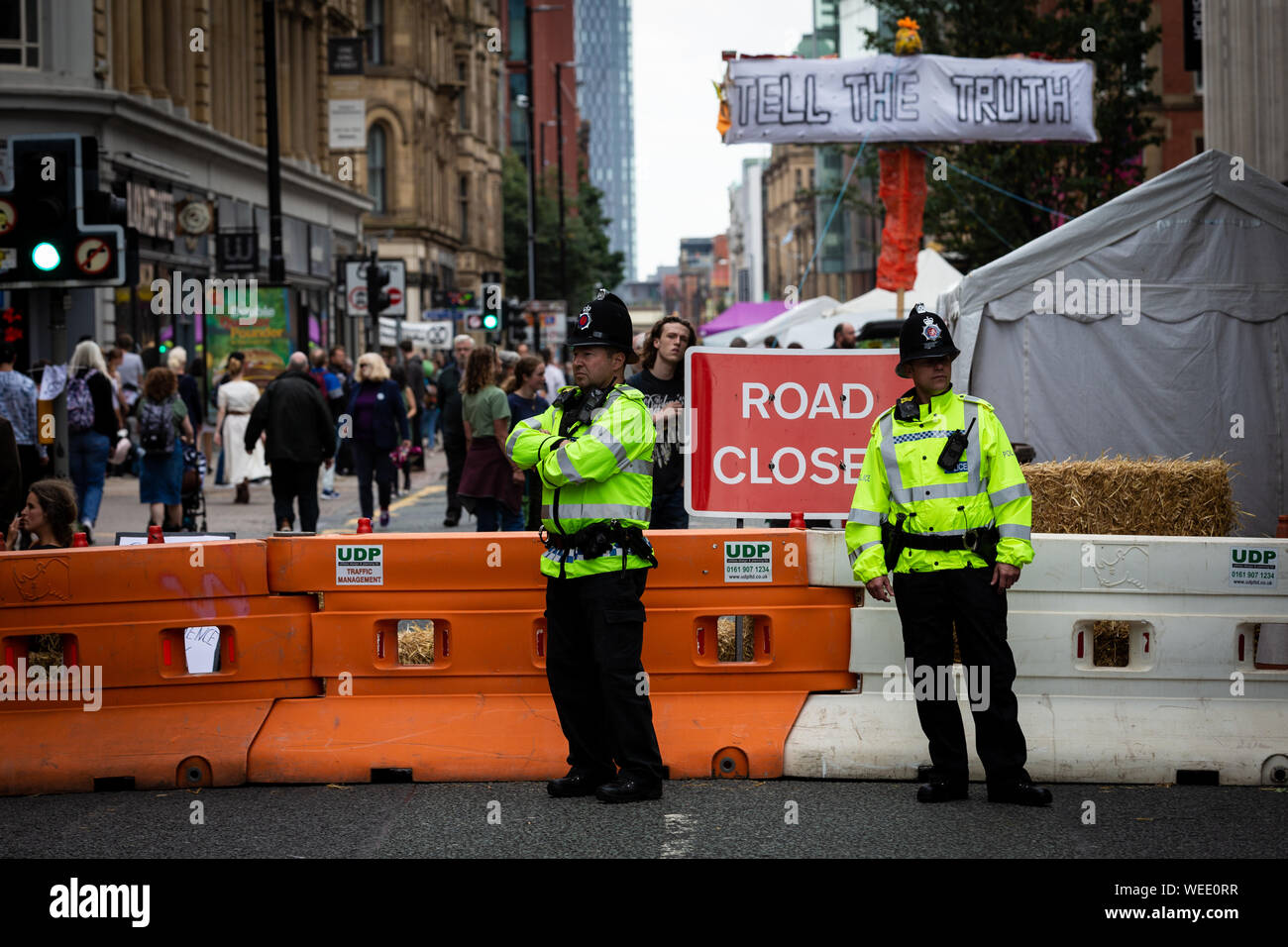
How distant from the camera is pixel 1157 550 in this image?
311 inches

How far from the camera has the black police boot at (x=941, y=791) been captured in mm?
7254

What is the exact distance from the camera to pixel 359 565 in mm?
8031

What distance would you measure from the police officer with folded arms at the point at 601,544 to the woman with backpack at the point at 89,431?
10.2 metres

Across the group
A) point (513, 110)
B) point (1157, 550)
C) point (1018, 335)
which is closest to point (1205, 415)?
point (1018, 335)

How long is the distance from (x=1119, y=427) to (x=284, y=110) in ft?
109

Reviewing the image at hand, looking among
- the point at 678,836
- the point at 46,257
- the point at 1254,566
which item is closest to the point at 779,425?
the point at 1254,566

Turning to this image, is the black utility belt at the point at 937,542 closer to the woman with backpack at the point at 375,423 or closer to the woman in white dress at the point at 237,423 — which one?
the woman with backpack at the point at 375,423

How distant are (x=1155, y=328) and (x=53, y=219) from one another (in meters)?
8.33

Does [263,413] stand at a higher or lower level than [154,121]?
lower

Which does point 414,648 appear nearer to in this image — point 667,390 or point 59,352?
point 667,390

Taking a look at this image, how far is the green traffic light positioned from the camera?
11.0 m

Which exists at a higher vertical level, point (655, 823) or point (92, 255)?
point (92, 255)

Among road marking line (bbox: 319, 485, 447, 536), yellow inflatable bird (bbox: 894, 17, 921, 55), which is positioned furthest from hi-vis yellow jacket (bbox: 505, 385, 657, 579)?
road marking line (bbox: 319, 485, 447, 536)
